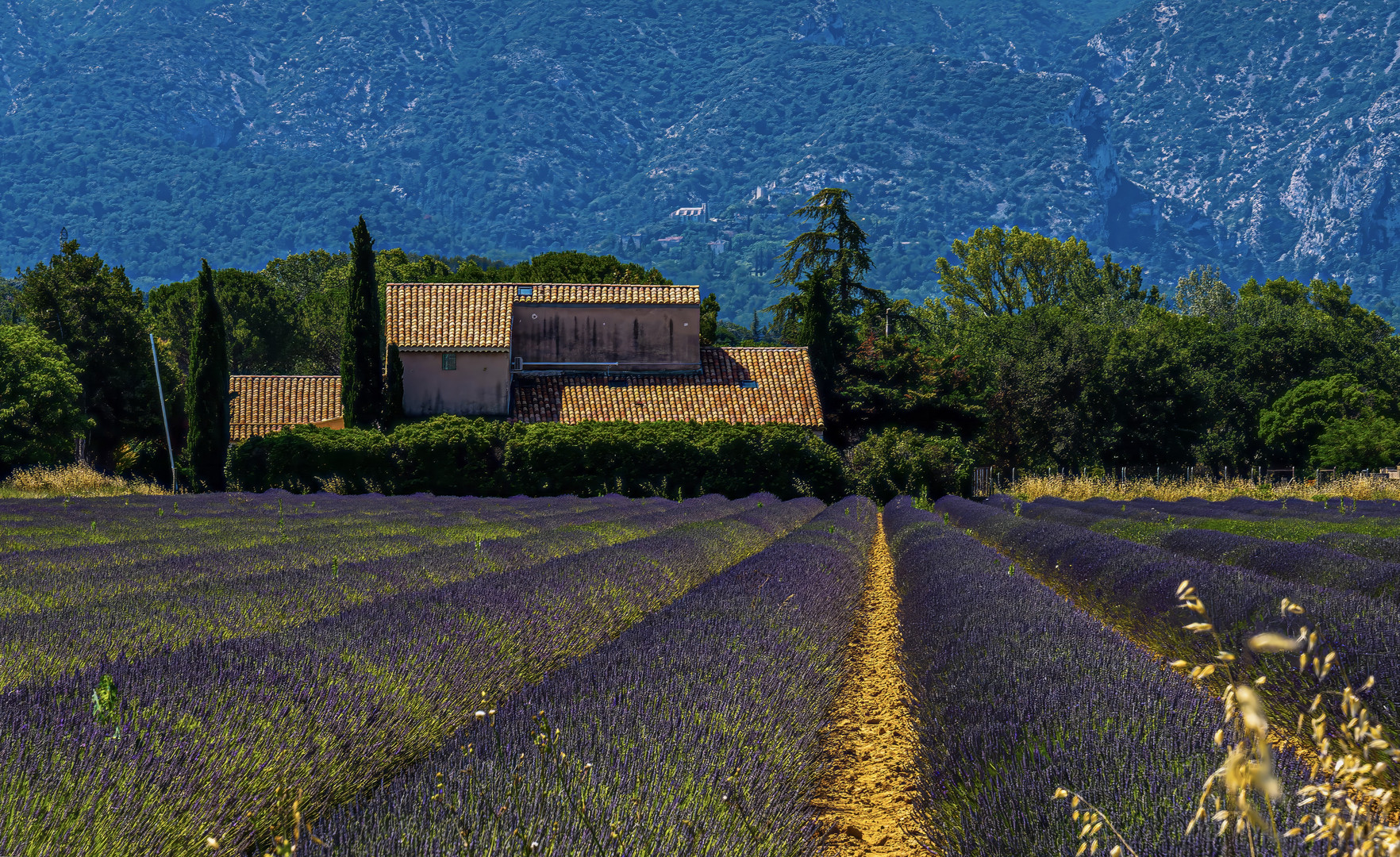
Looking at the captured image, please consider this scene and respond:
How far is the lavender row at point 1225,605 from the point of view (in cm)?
459

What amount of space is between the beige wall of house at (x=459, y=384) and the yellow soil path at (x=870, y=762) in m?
25.7

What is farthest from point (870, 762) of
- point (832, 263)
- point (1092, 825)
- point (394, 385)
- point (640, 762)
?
point (832, 263)

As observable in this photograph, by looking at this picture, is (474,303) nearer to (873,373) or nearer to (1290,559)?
(873,373)

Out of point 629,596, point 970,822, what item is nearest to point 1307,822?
point 970,822

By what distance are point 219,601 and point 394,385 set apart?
24886 millimetres

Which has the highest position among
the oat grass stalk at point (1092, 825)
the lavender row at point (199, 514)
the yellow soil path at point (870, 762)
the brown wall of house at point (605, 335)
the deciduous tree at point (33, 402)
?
the brown wall of house at point (605, 335)

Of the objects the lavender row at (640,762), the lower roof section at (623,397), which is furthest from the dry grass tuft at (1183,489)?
the lavender row at (640,762)

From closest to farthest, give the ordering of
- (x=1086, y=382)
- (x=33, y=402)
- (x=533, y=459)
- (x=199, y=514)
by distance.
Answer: (x=199, y=514), (x=533, y=459), (x=33, y=402), (x=1086, y=382)

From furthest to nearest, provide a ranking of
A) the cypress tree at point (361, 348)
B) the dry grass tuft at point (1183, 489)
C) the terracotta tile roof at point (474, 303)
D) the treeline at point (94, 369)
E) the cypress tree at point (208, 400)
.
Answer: the terracotta tile roof at point (474, 303)
the cypress tree at point (361, 348)
the dry grass tuft at point (1183, 489)
the cypress tree at point (208, 400)
the treeline at point (94, 369)

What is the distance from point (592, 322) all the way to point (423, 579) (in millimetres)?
27837

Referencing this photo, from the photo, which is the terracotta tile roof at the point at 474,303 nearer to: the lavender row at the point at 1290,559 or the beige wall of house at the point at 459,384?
the beige wall of house at the point at 459,384

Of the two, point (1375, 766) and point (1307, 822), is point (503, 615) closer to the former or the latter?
point (1307, 822)

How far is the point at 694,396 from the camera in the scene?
1280 inches

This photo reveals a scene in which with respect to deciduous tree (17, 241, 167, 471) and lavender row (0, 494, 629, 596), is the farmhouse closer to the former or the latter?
deciduous tree (17, 241, 167, 471)
